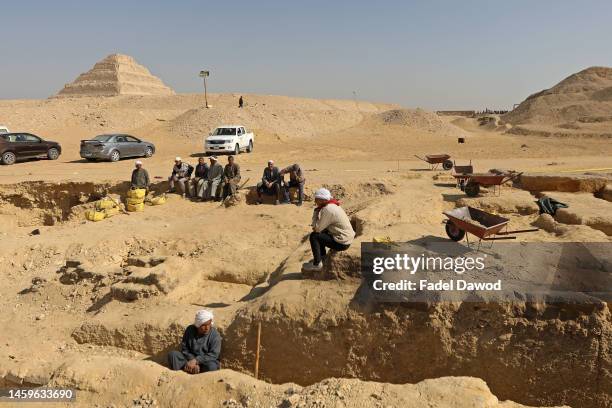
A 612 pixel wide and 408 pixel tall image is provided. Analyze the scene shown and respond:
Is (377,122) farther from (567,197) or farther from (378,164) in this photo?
(567,197)

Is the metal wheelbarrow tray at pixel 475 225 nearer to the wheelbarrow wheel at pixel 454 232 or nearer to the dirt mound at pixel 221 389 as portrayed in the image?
the wheelbarrow wheel at pixel 454 232

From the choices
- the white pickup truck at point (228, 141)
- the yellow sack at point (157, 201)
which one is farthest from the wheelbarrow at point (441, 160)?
the white pickup truck at point (228, 141)

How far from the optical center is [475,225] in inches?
273

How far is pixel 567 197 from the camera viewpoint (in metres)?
11.4

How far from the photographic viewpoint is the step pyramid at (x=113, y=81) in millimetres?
69750

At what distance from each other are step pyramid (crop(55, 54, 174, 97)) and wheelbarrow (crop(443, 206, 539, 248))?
229ft

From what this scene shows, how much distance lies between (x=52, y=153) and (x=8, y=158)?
2.43m

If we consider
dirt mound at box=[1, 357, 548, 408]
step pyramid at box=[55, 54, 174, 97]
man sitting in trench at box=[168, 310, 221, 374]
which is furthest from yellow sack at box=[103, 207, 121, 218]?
step pyramid at box=[55, 54, 174, 97]

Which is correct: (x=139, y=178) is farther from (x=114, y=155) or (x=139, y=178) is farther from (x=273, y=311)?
(x=273, y=311)

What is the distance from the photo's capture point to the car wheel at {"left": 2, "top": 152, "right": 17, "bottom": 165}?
62.4 feet

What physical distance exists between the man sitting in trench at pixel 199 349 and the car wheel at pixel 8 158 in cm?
1785

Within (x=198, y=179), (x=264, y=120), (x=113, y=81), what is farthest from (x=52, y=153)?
(x=113, y=81)

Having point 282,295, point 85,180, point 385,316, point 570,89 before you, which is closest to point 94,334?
point 282,295

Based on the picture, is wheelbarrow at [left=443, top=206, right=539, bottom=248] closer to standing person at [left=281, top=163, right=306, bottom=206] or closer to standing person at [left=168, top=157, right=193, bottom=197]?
standing person at [left=281, top=163, right=306, bottom=206]
